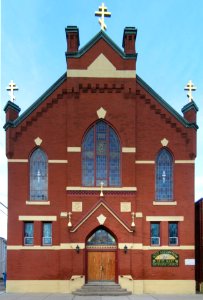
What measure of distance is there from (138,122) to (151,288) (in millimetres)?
9510

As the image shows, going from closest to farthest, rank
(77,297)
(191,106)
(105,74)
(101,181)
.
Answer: (77,297) < (101,181) < (105,74) < (191,106)

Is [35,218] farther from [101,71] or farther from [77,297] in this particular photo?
[101,71]

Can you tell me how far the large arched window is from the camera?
28797mm

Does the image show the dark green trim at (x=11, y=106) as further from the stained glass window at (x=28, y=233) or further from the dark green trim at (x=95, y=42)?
the stained glass window at (x=28, y=233)

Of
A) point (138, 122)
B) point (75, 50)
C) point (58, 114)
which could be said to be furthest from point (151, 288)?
point (75, 50)

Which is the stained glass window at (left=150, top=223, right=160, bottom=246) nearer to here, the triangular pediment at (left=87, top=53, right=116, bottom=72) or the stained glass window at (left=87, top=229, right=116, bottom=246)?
the stained glass window at (left=87, top=229, right=116, bottom=246)

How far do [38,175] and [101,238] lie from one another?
514 centimetres

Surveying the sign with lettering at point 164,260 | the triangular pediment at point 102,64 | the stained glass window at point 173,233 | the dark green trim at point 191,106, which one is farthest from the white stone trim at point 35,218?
the dark green trim at point 191,106

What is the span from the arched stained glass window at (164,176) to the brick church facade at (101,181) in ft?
0.19

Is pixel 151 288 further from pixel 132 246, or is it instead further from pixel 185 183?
pixel 185 183

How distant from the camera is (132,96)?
2925cm

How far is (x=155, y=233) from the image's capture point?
94.3 feet

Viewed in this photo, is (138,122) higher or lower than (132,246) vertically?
higher

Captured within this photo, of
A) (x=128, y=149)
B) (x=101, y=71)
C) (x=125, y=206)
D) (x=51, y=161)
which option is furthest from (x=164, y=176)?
(x=101, y=71)
